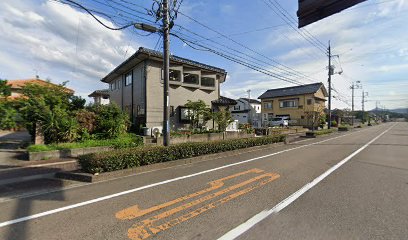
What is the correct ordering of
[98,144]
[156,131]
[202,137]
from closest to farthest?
[98,144] → [156,131] → [202,137]

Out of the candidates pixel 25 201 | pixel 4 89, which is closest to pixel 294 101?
pixel 4 89

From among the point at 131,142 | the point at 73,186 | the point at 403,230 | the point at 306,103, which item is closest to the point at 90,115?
the point at 131,142

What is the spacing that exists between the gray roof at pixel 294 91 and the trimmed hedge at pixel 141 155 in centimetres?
3840

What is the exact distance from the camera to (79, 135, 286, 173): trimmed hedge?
21.5 ft

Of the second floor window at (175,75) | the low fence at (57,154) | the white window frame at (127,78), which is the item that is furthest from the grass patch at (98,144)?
the white window frame at (127,78)

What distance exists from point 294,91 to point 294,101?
299 cm

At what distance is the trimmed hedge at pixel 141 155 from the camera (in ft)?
21.5

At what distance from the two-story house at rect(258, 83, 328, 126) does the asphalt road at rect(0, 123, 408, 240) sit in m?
35.1

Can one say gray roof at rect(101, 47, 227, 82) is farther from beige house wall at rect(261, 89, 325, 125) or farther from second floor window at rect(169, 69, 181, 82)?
beige house wall at rect(261, 89, 325, 125)

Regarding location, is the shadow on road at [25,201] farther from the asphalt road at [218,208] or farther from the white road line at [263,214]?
the white road line at [263,214]

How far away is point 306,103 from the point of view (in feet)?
138

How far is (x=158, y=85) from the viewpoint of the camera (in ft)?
54.0

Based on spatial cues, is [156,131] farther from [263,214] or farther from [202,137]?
[263,214]

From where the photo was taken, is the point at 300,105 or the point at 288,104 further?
the point at 288,104
